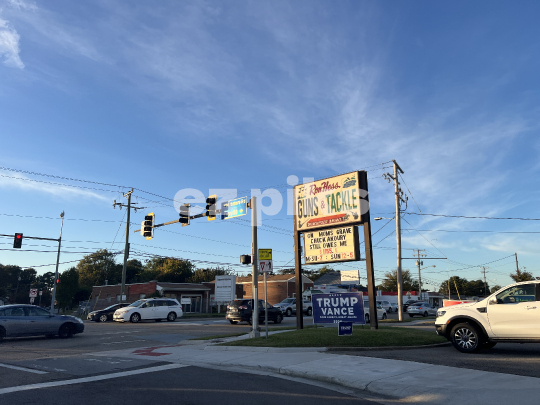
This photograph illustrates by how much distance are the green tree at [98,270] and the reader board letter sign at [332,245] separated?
7389cm

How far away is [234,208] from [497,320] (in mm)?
12570

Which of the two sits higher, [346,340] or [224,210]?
[224,210]

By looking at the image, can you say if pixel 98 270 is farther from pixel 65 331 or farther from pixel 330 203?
pixel 330 203

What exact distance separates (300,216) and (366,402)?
42.9 ft

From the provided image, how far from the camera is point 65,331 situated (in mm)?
17094

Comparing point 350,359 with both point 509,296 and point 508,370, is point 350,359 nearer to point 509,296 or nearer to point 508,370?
point 508,370

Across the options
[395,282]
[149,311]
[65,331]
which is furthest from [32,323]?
[395,282]

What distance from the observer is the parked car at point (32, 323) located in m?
15.5

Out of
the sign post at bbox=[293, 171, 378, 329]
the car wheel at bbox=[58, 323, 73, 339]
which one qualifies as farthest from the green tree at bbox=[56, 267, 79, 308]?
the sign post at bbox=[293, 171, 378, 329]

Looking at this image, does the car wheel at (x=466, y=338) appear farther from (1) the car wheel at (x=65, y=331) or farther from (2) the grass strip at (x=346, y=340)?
(1) the car wheel at (x=65, y=331)

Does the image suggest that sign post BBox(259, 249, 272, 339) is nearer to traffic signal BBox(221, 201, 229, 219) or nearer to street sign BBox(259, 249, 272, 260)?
street sign BBox(259, 249, 272, 260)

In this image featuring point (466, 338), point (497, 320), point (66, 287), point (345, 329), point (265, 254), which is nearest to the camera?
point (497, 320)

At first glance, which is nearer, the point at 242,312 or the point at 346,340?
the point at 346,340

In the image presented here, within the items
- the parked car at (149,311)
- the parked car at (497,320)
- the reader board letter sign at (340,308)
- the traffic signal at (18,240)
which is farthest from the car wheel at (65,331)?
the traffic signal at (18,240)
